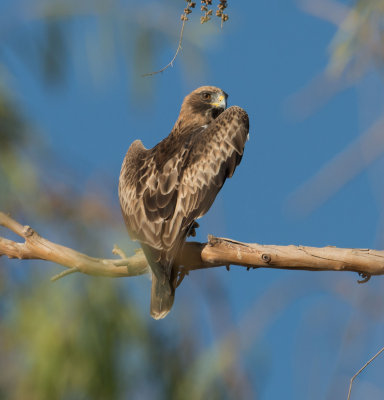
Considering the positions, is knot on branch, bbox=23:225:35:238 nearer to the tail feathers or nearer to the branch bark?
the branch bark

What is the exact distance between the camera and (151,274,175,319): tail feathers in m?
4.86

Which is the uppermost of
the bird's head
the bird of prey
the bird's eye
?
the bird's eye

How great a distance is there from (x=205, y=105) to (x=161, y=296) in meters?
2.32

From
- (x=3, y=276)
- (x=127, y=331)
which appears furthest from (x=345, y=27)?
(x=3, y=276)

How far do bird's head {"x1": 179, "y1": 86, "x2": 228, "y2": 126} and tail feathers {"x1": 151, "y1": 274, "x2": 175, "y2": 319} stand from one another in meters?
2.03

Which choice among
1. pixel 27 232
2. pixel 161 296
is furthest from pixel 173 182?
pixel 27 232

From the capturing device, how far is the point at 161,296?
492 centimetres

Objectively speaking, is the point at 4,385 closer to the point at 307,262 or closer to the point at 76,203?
the point at 76,203

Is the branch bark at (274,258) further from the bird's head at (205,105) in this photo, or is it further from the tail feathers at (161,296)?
the bird's head at (205,105)

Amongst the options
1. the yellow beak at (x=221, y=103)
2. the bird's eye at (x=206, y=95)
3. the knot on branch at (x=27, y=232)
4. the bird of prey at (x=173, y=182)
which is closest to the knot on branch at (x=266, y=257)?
the bird of prey at (x=173, y=182)

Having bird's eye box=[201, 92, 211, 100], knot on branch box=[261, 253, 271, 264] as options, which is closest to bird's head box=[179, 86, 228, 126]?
bird's eye box=[201, 92, 211, 100]

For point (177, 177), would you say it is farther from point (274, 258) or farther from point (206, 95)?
point (206, 95)

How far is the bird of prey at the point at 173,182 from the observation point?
4914 mm

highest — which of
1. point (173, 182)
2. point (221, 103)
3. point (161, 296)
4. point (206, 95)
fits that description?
point (206, 95)
